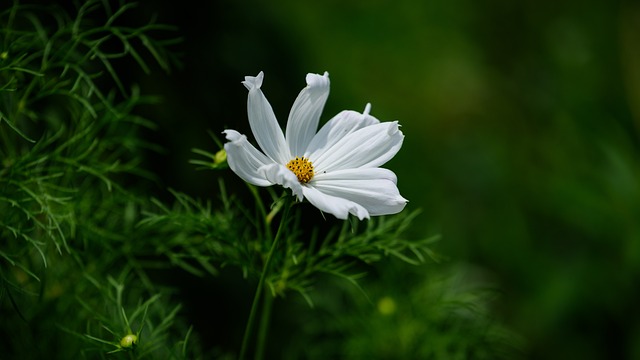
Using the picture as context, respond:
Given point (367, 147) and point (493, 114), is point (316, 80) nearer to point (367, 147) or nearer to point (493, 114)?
point (367, 147)

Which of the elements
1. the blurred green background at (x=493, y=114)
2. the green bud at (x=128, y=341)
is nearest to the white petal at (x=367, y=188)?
the green bud at (x=128, y=341)

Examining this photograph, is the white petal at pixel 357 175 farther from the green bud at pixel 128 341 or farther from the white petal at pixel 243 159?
the green bud at pixel 128 341

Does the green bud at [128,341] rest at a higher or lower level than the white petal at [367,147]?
lower

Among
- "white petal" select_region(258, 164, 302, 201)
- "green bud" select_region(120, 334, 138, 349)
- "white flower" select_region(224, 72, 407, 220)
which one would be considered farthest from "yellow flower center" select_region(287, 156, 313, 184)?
"green bud" select_region(120, 334, 138, 349)

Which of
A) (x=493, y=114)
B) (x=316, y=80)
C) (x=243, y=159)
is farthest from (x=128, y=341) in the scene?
(x=493, y=114)

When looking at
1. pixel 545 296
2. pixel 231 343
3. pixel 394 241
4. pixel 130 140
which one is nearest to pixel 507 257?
pixel 545 296

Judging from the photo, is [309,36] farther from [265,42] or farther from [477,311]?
[477,311]

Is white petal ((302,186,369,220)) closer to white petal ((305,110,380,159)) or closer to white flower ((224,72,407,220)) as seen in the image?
white flower ((224,72,407,220))
